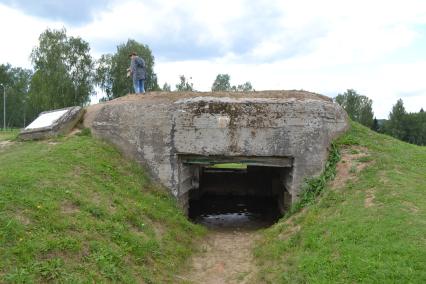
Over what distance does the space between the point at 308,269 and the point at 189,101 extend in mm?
5160

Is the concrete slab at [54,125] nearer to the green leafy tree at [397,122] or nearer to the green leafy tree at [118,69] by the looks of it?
the green leafy tree at [118,69]

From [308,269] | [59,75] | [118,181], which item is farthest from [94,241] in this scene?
[59,75]

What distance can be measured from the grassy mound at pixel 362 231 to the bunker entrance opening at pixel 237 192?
6.48 ft

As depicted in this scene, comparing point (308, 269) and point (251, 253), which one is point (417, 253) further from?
point (251, 253)

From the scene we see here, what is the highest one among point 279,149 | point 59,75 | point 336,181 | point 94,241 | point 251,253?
point 59,75

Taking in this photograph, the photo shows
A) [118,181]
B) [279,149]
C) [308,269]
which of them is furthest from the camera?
[279,149]

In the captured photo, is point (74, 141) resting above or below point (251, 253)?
above

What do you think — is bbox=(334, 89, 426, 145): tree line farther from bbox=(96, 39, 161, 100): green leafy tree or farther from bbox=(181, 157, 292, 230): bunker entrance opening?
bbox=(181, 157, 292, 230): bunker entrance opening

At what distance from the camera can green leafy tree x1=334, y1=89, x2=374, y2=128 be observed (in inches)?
1858

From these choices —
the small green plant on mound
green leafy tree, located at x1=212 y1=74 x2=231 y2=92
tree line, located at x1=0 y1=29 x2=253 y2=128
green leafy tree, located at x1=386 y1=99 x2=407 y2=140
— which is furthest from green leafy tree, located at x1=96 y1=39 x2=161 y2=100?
green leafy tree, located at x1=386 y1=99 x2=407 y2=140

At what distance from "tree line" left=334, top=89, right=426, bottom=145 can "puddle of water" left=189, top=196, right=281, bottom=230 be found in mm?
36470

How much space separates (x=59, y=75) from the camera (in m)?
30.3

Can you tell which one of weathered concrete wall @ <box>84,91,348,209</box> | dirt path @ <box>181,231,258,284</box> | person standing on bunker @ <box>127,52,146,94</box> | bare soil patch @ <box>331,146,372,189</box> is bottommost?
dirt path @ <box>181,231,258,284</box>

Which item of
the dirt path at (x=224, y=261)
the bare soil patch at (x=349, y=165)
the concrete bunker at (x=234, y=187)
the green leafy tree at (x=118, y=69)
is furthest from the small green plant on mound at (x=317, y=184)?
the green leafy tree at (x=118, y=69)
